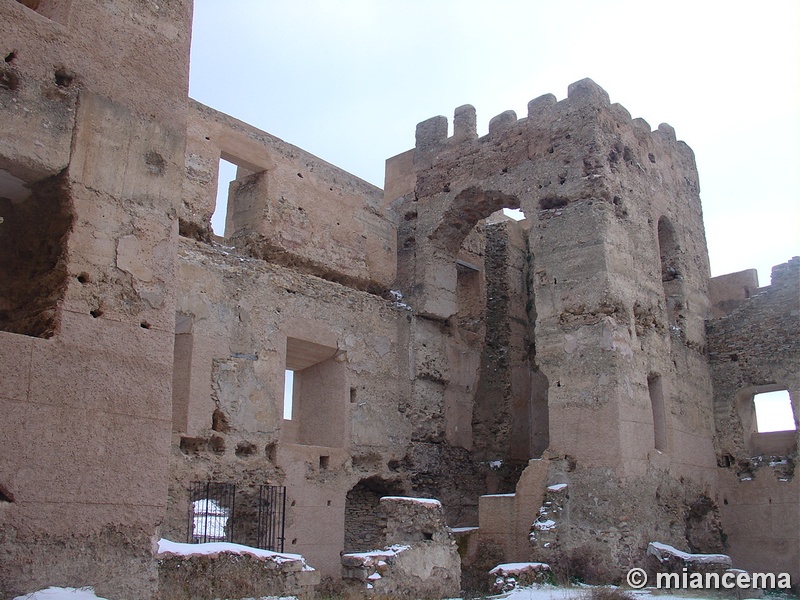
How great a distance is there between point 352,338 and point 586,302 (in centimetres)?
349

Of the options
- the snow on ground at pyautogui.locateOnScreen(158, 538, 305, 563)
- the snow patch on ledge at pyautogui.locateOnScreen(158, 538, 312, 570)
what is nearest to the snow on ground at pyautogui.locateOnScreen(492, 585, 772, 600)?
the snow patch on ledge at pyautogui.locateOnScreen(158, 538, 312, 570)

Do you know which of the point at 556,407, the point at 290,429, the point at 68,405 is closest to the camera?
the point at 68,405

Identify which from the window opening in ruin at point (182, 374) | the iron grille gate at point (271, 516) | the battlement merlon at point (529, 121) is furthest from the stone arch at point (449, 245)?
the window opening in ruin at point (182, 374)

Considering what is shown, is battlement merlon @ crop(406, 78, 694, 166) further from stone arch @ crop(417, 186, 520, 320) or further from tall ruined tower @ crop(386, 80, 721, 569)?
stone arch @ crop(417, 186, 520, 320)

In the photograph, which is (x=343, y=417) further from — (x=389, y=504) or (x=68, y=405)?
(x=68, y=405)

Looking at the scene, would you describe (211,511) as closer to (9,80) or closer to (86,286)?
(86,286)

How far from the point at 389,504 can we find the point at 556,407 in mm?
3037

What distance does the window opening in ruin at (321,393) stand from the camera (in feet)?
38.9

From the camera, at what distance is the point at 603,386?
1129 centimetres

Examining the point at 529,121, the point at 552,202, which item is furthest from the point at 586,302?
the point at 529,121

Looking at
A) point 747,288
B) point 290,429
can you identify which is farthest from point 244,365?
point 747,288

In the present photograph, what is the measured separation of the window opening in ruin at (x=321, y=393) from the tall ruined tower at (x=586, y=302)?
5.49 feet

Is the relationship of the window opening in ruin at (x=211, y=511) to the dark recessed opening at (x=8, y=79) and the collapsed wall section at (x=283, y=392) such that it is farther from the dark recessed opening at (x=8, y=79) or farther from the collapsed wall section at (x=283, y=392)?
the dark recessed opening at (x=8, y=79)

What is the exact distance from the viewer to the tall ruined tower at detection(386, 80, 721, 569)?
36.9 feet
